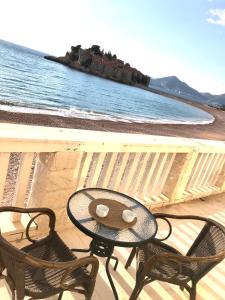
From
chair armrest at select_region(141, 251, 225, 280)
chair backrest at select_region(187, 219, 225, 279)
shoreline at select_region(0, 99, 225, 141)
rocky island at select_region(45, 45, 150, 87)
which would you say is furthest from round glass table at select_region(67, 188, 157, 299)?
rocky island at select_region(45, 45, 150, 87)

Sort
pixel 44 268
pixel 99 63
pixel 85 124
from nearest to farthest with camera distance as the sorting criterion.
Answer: pixel 44 268, pixel 85 124, pixel 99 63

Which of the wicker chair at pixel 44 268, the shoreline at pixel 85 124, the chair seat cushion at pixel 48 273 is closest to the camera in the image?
the wicker chair at pixel 44 268

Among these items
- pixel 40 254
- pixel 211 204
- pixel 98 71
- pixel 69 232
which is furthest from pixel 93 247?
pixel 98 71

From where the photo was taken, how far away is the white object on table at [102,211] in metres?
2.63

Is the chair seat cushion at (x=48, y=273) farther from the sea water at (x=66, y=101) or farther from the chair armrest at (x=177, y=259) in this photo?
the sea water at (x=66, y=101)

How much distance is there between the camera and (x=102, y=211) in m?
2.63

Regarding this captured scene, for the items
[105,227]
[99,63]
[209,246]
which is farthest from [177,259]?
[99,63]

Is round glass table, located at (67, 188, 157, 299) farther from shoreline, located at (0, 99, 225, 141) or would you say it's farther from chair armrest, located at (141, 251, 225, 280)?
shoreline, located at (0, 99, 225, 141)

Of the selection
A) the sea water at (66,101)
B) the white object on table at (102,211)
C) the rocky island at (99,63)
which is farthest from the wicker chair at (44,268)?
the rocky island at (99,63)

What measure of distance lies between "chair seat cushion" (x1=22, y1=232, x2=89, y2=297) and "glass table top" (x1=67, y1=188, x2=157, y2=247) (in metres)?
0.25

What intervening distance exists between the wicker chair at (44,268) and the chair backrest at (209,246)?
962mm

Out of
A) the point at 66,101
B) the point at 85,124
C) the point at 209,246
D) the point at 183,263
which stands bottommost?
the point at 66,101

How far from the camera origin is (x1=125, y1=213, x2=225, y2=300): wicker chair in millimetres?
2420

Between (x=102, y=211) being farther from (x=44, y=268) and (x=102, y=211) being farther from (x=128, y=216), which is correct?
(x=44, y=268)
